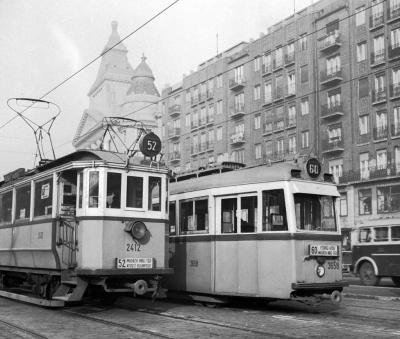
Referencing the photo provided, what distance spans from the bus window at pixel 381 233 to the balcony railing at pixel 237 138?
34903mm

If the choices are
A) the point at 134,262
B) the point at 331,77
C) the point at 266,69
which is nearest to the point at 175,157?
the point at 266,69

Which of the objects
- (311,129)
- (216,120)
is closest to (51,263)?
(311,129)

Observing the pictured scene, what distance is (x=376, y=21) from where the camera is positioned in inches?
1743

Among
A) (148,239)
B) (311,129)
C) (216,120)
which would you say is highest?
(216,120)

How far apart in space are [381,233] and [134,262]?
44.1 feet

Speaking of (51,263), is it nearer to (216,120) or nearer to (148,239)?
(148,239)

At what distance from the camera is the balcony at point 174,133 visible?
2697 inches

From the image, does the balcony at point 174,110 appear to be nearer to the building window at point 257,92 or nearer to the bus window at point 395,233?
the building window at point 257,92

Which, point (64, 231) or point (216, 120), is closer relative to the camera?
point (64, 231)

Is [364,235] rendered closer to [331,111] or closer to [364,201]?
[364,201]

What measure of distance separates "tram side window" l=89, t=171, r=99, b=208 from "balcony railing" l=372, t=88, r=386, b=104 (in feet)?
117

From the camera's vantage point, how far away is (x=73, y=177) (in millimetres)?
12094

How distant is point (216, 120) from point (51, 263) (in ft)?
167

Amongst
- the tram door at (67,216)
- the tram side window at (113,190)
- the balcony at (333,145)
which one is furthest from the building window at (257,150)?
the tram side window at (113,190)
